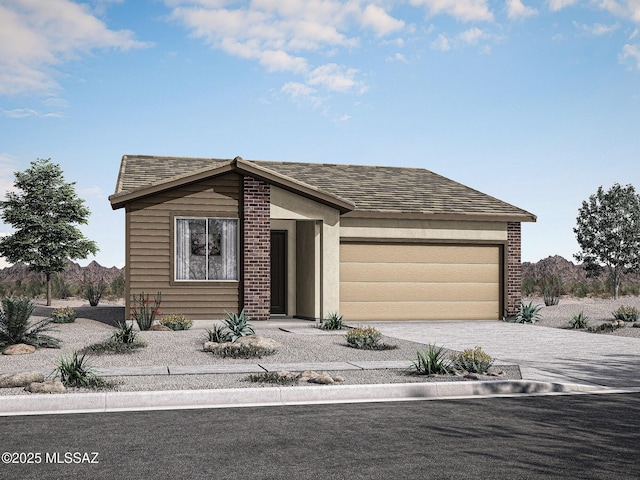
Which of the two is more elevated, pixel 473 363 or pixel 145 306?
pixel 145 306

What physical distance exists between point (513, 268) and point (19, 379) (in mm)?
16618

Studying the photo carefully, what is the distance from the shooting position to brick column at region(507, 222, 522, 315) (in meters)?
23.2

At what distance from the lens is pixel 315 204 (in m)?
20.5

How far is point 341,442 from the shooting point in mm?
7242

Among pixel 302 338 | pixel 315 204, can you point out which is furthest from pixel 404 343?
pixel 315 204

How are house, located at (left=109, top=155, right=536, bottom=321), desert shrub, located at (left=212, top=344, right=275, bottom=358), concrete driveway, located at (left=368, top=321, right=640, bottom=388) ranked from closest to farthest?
concrete driveway, located at (left=368, top=321, right=640, bottom=388) < desert shrub, located at (left=212, top=344, right=275, bottom=358) < house, located at (left=109, top=155, right=536, bottom=321)

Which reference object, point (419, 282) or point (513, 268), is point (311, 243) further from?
point (513, 268)

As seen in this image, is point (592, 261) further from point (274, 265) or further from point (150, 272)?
point (150, 272)

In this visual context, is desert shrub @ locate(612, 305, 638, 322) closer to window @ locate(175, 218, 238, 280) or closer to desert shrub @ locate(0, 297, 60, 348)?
window @ locate(175, 218, 238, 280)

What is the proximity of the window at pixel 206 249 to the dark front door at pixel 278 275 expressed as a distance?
2568 millimetres

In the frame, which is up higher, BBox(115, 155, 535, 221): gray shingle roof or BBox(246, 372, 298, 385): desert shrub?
BBox(115, 155, 535, 221): gray shingle roof

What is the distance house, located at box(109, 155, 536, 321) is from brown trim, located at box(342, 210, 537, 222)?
35mm

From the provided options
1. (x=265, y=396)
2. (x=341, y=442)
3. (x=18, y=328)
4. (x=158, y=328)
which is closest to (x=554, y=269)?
(x=158, y=328)

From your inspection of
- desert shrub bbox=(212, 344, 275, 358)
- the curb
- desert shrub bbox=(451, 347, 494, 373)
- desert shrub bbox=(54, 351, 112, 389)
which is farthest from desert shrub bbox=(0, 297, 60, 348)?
desert shrub bbox=(451, 347, 494, 373)
